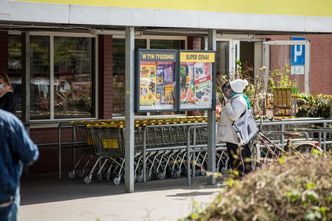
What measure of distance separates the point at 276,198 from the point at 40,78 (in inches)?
390

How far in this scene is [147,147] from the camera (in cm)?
1380

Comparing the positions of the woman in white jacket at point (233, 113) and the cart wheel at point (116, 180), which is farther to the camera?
the cart wheel at point (116, 180)

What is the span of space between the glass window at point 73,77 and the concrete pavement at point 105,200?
171 centimetres

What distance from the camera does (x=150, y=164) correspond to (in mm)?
14258

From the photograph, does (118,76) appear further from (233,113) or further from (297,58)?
(297,58)

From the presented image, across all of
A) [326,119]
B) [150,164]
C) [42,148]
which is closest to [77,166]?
[42,148]

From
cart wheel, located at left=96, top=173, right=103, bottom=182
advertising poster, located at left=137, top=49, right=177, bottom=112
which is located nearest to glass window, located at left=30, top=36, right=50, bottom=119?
cart wheel, located at left=96, top=173, right=103, bottom=182

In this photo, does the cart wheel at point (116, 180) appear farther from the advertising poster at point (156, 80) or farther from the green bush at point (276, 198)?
the green bush at point (276, 198)

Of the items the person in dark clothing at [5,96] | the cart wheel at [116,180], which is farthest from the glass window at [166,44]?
the person in dark clothing at [5,96]

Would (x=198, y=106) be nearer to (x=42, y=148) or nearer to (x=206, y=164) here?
(x=206, y=164)

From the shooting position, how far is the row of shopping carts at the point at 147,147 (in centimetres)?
1361

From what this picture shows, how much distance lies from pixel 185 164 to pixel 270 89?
3.75 meters

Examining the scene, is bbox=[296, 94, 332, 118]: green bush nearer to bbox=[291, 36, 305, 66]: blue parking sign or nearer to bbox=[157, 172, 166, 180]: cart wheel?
bbox=[291, 36, 305, 66]: blue parking sign

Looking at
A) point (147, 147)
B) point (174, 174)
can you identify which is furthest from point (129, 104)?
point (174, 174)
